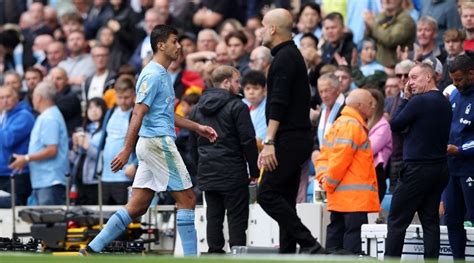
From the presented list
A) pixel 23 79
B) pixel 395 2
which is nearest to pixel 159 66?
pixel 395 2

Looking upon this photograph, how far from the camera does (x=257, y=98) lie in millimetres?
18922

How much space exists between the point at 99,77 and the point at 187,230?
924 cm

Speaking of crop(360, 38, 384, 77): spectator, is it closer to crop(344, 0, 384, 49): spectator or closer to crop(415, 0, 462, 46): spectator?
crop(415, 0, 462, 46): spectator

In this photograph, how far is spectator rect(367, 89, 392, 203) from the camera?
17.6 metres

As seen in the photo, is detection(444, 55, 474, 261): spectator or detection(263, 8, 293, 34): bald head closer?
detection(263, 8, 293, 34): bald head

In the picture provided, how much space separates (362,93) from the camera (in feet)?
54.2

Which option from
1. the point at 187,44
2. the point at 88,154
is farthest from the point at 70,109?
the point at 187,44

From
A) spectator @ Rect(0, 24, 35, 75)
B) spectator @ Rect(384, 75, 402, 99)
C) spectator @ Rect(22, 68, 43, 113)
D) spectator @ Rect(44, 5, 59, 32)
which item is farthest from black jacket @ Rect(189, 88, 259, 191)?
spectator @ Rect(44, 5, 59, 32)

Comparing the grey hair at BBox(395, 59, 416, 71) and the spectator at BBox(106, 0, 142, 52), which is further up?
the spectator at BBox(106, 0, 142, 52)

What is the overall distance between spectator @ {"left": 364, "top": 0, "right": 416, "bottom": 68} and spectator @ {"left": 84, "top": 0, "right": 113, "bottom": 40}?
7.02m

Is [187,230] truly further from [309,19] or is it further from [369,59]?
[309,19]

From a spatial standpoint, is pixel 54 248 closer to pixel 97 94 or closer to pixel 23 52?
pixel 97 94

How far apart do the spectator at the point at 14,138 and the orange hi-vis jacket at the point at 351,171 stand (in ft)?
21.6

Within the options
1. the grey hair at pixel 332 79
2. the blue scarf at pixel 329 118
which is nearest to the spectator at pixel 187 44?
the blue scarf at pixel 329 118
